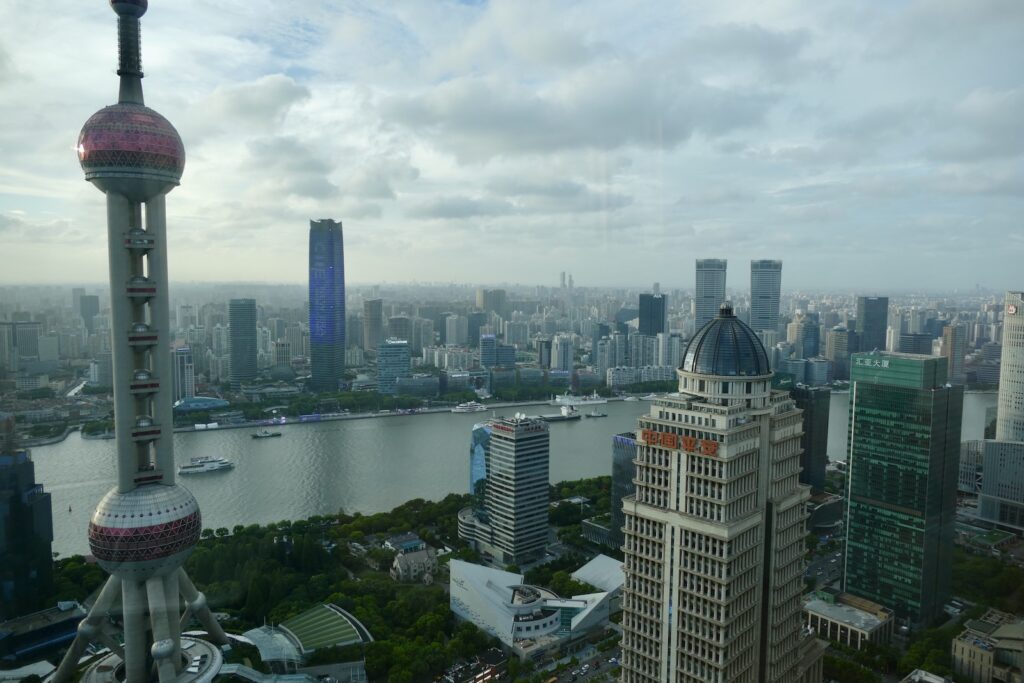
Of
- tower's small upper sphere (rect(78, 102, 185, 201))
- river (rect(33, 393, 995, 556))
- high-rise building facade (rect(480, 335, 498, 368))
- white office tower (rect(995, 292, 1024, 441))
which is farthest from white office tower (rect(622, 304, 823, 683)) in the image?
high-rise building facade (rect(480, 335, 498, 368))

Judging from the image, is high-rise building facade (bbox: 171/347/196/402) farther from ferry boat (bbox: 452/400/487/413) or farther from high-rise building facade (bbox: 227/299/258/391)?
ferry boat (bbox: 452/400/487/413)

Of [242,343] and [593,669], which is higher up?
→ [242,343]

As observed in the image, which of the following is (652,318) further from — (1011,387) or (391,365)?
(1011,387)

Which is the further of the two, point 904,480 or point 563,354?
point 563,354

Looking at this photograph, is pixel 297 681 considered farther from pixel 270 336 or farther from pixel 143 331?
pixel 270 336

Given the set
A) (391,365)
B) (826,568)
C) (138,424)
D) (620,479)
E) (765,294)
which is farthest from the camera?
(765,294)

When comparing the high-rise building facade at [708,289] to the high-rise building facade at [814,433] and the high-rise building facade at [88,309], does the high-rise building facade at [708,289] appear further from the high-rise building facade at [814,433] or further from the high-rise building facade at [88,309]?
the high-rise building facade at [88,309]

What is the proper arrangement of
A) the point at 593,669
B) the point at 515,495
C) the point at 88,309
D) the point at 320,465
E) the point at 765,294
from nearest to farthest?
the point at 593,669, the point at 88,309, the point at 515,495, the point at 320,465, the point at 765,294

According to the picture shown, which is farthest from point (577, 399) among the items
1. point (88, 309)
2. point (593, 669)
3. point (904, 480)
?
point (593, 669)
